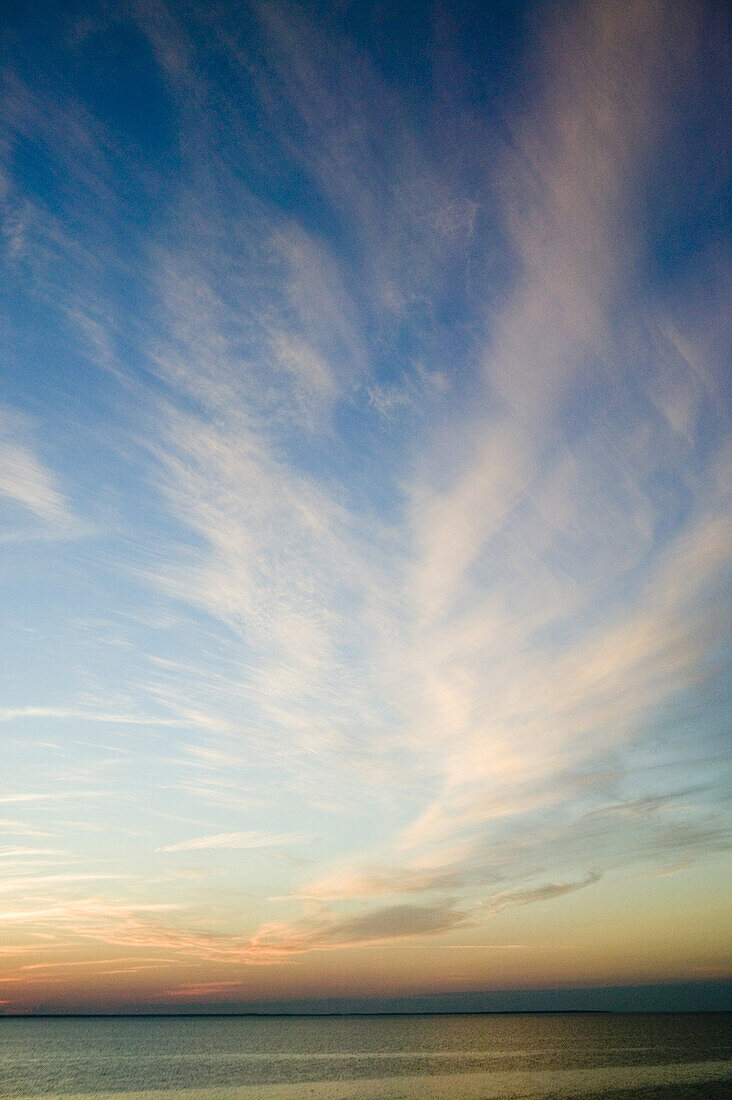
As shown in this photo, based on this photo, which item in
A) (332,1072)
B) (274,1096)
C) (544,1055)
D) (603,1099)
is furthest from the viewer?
(544,1055)

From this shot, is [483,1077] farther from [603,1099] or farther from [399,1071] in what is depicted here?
[603,1099]

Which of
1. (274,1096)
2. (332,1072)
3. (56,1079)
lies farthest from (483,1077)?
(56,1079)

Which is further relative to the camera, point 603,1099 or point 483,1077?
point 483,1077

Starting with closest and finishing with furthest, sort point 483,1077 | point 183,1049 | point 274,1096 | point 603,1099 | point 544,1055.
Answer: point 603,1099
point 274,1096
point 483,1077
point 544,1055
point 183,1049

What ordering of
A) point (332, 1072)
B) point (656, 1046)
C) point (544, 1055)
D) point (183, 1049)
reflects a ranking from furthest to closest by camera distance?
point (183, 1049) < point (656, 1046) < point (544, 1055) < point (332, 1072)

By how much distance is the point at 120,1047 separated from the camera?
16150 centimetres

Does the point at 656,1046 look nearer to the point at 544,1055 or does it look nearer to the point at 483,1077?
the point at 544,1055

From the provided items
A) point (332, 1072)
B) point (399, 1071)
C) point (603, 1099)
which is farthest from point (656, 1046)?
point (603, 1099)

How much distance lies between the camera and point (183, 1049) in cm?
15588

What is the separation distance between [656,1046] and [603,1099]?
3994 inches

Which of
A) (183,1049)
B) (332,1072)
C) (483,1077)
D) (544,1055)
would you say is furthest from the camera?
(183,1049)

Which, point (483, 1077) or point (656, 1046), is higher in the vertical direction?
point (483, 1077)

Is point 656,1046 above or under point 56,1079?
under

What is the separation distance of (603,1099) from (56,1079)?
76.6 meters
